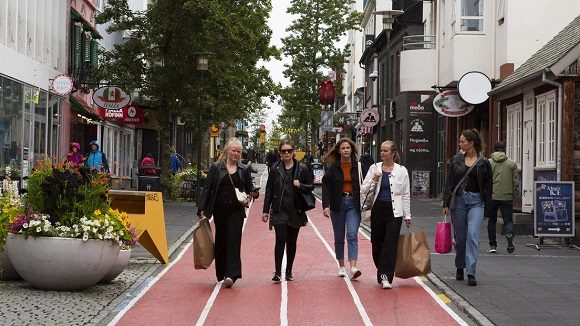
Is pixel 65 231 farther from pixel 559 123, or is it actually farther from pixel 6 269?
pixel 559 123

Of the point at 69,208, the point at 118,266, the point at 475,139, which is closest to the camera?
the point at 69,208

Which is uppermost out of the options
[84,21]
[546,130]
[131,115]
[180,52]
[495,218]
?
[84,21]

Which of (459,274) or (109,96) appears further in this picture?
(109,96)

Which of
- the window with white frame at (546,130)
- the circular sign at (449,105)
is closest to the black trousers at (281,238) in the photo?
the window with white frame at (546,130)

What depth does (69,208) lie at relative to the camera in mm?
11969

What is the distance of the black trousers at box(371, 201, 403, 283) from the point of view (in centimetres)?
1300

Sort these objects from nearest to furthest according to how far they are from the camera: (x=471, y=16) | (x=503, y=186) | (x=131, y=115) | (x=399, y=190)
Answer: (x=399, y=190)
(x=503, y=186)
(x=471, y=16)
(x=131, y=115)

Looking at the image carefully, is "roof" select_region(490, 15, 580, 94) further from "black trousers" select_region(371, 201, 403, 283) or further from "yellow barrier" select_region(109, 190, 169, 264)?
"yellow barrier" select_region(109, 190, 169, 264)

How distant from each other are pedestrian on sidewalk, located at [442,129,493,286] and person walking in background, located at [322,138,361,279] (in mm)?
1206

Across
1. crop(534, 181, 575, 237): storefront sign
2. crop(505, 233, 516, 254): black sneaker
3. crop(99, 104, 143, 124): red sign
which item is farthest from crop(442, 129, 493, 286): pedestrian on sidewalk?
crop(99, 104, 143, 124): red sign

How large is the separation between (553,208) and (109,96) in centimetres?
1831

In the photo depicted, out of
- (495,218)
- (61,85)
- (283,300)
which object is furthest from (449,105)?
(283,300)

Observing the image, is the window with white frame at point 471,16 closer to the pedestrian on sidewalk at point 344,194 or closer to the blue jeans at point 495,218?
the blue jeans at point 495,218

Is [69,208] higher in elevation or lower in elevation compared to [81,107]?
lower
